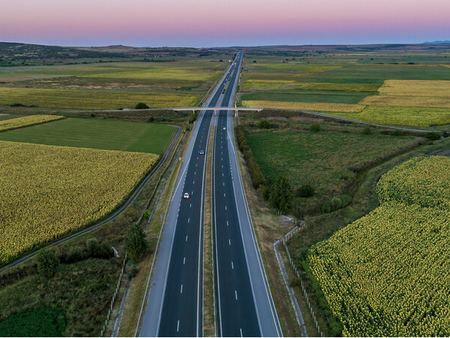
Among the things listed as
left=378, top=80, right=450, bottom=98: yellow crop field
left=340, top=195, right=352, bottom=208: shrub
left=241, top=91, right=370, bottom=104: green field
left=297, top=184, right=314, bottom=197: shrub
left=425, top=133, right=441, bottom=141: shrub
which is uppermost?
left=378, top=80, right=450, bottom=98: yellow crop field

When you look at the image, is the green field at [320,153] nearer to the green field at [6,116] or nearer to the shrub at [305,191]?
the shrub at [305,191]

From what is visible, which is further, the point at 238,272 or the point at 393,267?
the point at 238,272

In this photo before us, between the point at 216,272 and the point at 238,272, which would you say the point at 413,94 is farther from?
the point at 216,272

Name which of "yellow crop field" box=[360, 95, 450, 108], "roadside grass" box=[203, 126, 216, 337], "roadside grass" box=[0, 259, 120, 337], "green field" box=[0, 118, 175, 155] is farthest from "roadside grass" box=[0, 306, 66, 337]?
"yellow crop field" box=[360, 95, 450, 108]

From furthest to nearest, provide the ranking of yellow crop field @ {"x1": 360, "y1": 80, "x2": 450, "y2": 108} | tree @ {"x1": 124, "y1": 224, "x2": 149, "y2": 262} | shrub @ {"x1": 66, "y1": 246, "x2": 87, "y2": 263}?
yellow crop field @ {"x1": 360, "y1": 80, "x2": 450, "y2": 108}
shrub @ {"x1": 66, "y1": 246, "x2": 87, "y2": 263}
tree @ {"x1": 124, "y1": 224, "x2": 149, "y2": 262}

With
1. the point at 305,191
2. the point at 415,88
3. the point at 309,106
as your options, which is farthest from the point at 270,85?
the point at 305,191

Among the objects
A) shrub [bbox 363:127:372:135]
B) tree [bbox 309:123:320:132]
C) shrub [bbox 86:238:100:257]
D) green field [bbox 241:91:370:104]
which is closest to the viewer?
shrub [bbox 86:238:100:257]

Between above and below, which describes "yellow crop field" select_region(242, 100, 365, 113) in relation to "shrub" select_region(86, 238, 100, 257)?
above

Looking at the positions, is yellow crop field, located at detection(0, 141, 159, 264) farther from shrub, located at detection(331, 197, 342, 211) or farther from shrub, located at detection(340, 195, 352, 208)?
shrub, located at detection(340, 195, 352, 208)
